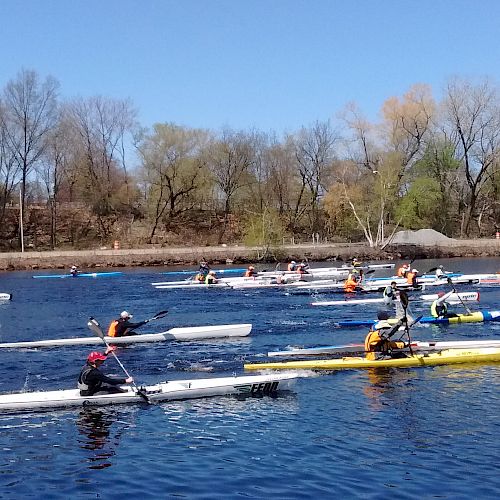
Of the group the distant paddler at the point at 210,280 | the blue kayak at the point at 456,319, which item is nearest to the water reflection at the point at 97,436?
the blue kayak at the point at 456,319

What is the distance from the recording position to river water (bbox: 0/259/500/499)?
1236 centimetres

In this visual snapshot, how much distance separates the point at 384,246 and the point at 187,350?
49491 millimetres

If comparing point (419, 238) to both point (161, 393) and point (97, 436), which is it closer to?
point (161, 393)

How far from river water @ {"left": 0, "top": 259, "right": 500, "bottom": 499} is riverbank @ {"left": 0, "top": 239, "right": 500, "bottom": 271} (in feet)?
140

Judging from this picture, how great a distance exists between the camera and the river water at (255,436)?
12.4m

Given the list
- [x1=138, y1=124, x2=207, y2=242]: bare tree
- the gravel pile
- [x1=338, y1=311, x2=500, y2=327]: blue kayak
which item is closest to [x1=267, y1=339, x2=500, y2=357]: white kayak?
[x1=338, y1=311, x2=500, y2=327]: blue kayak

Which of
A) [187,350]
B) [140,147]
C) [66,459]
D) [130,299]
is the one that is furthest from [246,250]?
[66,459]

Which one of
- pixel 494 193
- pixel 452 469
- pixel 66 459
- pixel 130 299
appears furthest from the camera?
pixel 494 193

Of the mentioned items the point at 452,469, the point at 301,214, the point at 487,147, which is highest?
the point at 487,147

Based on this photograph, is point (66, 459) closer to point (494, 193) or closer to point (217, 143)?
point (217, 143)

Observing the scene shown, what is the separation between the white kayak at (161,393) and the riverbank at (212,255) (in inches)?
1953

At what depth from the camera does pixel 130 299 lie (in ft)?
134

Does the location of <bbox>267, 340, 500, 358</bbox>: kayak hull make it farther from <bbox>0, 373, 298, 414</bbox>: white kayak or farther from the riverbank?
the riverbank

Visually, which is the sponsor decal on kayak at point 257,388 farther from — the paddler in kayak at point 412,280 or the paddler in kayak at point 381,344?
the paddler in kayak at point 412,280
